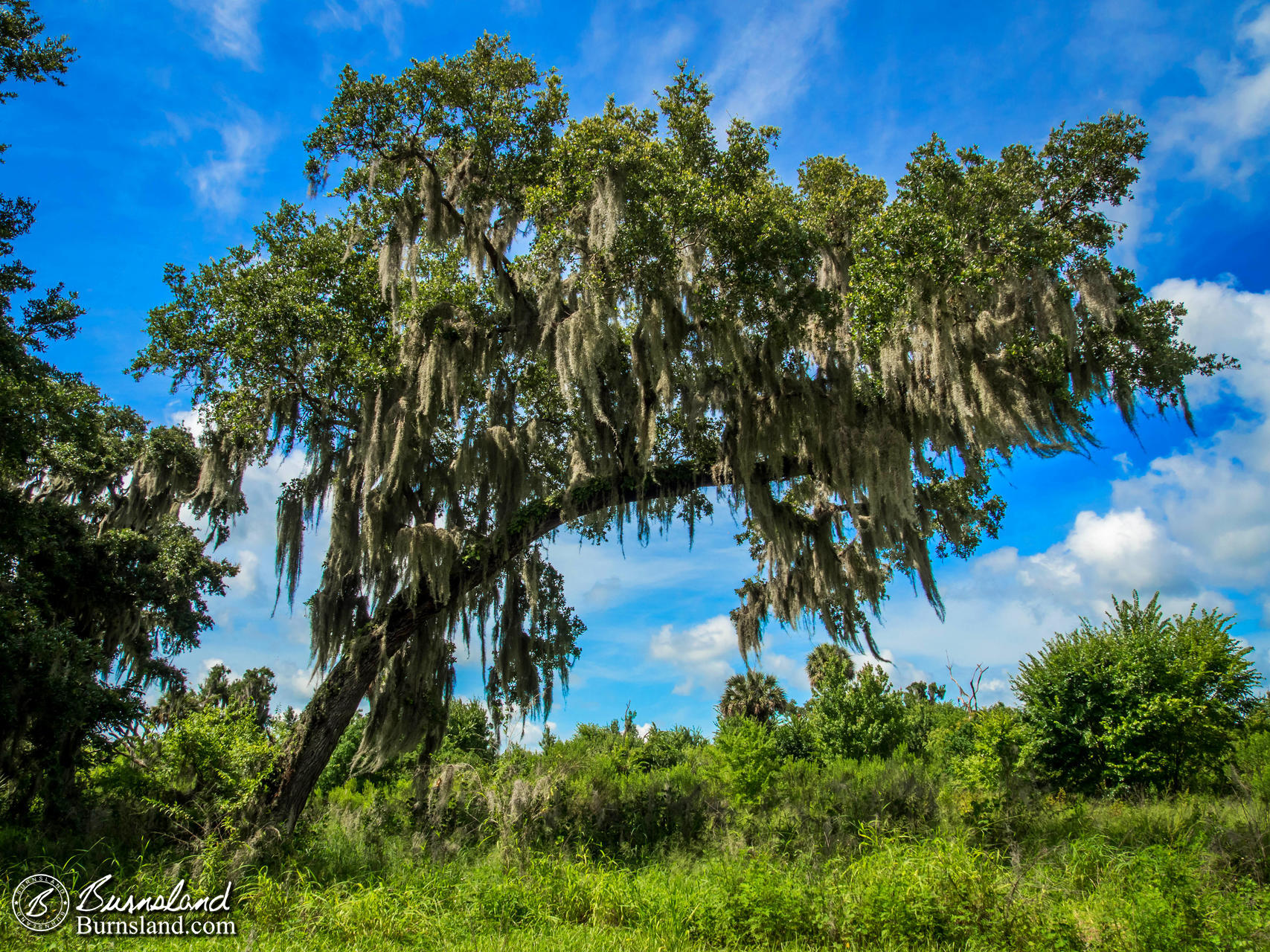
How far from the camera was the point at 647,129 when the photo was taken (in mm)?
10047

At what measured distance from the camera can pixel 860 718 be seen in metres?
19.0

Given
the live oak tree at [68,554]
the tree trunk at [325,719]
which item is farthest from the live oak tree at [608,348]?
the live oak tree at [68,554]

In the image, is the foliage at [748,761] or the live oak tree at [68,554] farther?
the foliage at [748,761]

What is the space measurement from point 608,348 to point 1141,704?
39.0 feet

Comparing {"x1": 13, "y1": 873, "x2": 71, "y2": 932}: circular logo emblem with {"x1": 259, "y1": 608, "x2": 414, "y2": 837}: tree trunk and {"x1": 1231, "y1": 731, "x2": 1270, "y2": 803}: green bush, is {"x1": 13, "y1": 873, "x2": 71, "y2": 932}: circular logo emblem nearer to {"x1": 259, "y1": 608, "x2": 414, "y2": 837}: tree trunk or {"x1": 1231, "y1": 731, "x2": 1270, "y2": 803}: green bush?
{"x1": 259, "y1": 608, "x2": 414, "y2": 837}: tree trunk

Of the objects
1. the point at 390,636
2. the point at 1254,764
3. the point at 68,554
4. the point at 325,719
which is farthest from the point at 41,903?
the point at 1254,764

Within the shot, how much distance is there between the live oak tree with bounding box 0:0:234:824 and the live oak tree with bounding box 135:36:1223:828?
74.9 inches

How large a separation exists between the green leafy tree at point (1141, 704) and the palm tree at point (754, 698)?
11163 millimetres

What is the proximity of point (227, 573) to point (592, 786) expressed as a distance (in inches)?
346

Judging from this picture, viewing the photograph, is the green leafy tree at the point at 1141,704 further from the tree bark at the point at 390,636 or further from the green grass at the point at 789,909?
the tree bark at the point at 390,636

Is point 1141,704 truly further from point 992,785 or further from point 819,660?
point 819,660

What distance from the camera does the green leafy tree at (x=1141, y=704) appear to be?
1220 cm

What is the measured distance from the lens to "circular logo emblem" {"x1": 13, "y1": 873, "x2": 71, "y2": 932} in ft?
20.1

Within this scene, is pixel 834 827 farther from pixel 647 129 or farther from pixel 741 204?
pixel 647 129
